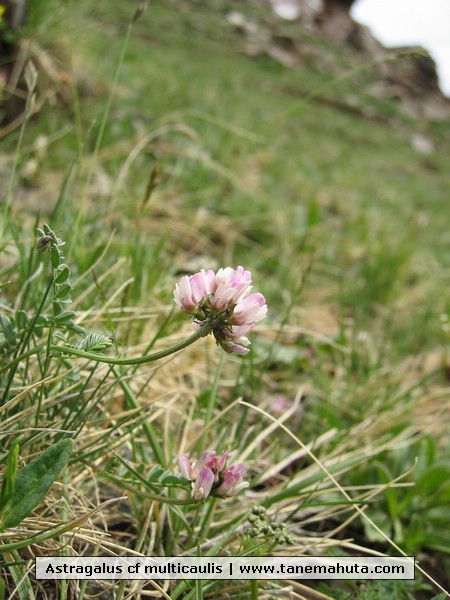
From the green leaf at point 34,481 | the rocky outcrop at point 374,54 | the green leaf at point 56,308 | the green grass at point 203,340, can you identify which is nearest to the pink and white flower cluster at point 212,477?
the green grass at point 203,340

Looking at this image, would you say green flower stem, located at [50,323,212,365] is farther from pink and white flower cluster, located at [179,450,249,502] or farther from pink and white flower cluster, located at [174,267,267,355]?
pink and white flower cluster, located at [179,450,249,502]

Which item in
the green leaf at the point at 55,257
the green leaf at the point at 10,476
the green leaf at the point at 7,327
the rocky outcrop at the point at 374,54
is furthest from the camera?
the rocky outcrop at the point at 374,54

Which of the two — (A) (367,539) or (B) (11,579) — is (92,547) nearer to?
(B) (11,579)

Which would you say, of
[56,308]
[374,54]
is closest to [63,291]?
[56,308]

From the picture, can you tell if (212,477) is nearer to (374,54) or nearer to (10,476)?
(10,476)

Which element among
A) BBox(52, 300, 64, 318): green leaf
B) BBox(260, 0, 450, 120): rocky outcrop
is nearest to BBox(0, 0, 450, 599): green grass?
BBox(52, 300, 64, 318): green leaf

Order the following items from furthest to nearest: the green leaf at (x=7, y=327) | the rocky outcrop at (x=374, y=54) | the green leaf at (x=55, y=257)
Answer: the rocky outcrop at (x=374, y=54)
the green leaf at (x=7, y=327)
the green leaf at (x=55, y=257)

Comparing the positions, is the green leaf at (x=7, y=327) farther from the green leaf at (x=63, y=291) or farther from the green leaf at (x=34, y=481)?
the green leaf at (x=34, y=481)

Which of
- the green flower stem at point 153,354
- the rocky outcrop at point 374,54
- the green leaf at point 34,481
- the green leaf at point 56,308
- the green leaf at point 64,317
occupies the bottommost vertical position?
the green leaf at point 34,481
